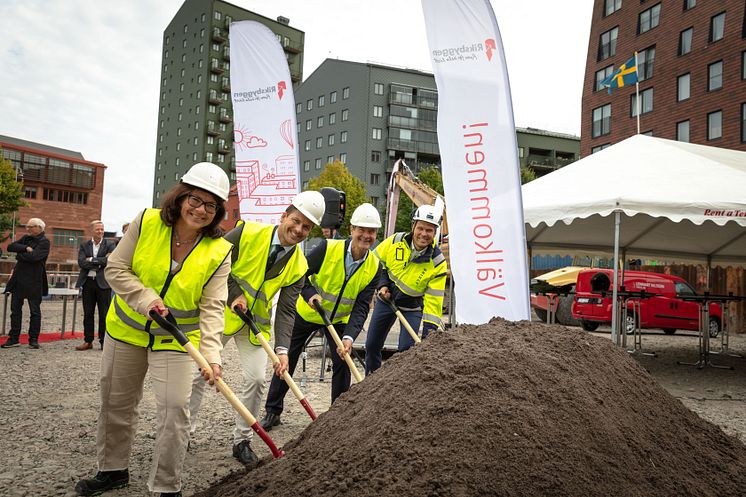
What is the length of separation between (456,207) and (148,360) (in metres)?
3.40

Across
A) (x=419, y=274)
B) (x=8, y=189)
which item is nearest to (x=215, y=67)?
(x=8, y=189)

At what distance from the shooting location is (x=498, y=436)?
2.24m

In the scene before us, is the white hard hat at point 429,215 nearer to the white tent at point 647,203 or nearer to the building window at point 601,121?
the white tent at point 647,203

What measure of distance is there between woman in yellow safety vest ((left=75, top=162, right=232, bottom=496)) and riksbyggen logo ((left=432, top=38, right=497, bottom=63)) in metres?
3.41

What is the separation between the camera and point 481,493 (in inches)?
80.1

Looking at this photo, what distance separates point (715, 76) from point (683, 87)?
1.57m

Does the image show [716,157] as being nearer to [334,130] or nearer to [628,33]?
[628,33]

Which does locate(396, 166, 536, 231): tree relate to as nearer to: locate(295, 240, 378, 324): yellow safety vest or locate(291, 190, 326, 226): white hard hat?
locate(295, 240, 378, 324): yellow safety vest

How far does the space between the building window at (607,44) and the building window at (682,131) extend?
5.98 metres

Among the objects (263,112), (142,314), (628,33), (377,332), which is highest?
(628,33)

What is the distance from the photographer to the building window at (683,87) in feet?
77.9

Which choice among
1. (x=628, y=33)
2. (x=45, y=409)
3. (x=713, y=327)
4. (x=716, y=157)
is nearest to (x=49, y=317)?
(x=45, y=409)

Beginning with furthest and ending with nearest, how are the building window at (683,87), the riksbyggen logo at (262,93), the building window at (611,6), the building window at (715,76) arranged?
the building window at (611,6) → the building window at (683,87) → the building window at (715,76) → the riksbyggen logo at (262,93)

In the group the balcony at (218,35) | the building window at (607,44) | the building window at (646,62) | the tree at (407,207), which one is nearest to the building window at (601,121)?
the building window at (646,62)
